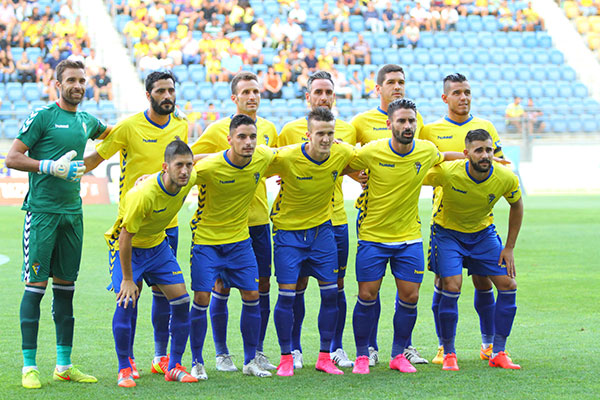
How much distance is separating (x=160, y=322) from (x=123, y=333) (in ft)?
1.76

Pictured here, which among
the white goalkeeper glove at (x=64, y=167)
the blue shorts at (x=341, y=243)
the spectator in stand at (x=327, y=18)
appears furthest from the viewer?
the spectator in stand at (x=327, y=18)

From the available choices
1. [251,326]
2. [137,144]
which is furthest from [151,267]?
[137,144]

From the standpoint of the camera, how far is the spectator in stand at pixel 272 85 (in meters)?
23.7

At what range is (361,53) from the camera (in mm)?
26297

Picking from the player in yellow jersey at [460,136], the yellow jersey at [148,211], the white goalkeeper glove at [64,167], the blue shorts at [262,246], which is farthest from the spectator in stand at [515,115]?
the white goalkeeper glove at [64,167]

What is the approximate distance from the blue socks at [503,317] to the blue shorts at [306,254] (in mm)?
1320

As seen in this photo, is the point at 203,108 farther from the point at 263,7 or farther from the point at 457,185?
the point at 457,185

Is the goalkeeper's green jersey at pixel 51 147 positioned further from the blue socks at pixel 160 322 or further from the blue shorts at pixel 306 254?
the blue shorts at pixel 306 254

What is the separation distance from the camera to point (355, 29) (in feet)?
91.8

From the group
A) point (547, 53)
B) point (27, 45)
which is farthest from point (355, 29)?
point (27, 45)

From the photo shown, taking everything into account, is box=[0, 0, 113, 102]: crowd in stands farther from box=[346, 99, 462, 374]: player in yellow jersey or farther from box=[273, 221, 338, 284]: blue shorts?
box=[346, 99, 462, 374]: player in yellow jersey

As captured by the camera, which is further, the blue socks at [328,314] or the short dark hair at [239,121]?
the blue socks at [328,314]

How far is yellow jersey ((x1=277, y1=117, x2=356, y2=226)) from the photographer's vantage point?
670 cm

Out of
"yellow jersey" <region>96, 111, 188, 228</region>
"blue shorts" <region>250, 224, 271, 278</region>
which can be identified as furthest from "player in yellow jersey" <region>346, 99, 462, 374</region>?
"yellow jersey" <region>96, 111, 188, 228</region>
